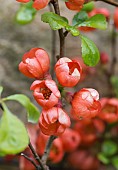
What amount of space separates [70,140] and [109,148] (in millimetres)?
160

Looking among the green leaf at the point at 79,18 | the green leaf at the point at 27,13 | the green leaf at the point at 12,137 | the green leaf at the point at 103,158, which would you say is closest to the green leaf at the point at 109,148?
the green leaf at the point at 103,158

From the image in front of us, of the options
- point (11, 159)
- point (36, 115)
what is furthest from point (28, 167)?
point (36, 115)

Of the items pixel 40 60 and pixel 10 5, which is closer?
pixel 40 60

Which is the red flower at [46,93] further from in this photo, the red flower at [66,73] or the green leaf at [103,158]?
the green leaf at [103,158]

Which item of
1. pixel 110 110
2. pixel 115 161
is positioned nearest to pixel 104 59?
pixel 110 110

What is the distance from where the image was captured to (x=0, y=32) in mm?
1819

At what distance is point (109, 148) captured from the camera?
1628 millimetres

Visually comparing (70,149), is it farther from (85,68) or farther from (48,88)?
(48,88)

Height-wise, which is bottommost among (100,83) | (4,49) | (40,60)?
(100,83)

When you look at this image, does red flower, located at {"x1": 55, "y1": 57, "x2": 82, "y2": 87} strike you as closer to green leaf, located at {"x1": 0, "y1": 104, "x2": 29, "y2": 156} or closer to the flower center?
the flower center

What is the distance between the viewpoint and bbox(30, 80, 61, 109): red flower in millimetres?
834

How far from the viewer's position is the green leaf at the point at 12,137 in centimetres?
65

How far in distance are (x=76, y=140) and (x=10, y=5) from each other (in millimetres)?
658

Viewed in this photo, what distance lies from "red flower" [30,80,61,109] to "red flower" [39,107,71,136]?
2cm
